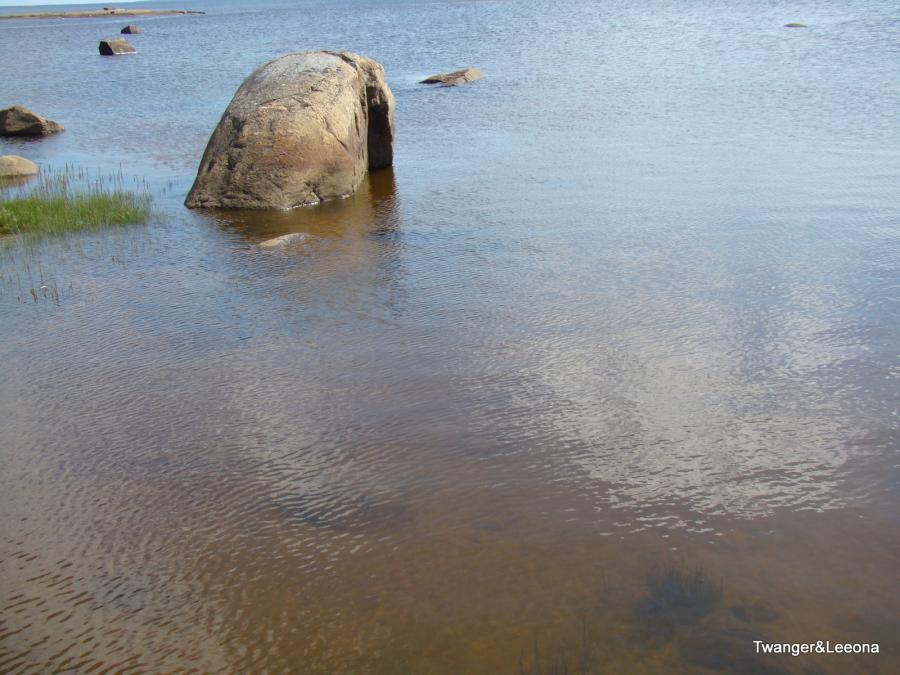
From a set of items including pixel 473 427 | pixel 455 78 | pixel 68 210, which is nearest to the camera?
pixel 473 427

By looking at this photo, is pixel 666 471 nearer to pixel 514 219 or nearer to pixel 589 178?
pixel 514 219

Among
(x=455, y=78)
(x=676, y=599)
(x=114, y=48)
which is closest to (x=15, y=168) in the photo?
(x=455, y=78)

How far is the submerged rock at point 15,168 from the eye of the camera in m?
13.3

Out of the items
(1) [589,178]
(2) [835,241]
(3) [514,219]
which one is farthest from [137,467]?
(1) [589,178]

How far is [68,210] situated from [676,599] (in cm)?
923

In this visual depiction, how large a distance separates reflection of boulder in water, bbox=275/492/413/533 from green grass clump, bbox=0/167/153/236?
22.6ft

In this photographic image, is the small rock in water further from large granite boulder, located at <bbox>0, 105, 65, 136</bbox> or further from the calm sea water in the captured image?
large granite boulder, located at <bbox>0, 105, 65, 136</bbox>

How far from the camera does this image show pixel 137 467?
4.92m

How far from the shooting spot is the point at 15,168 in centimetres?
1338

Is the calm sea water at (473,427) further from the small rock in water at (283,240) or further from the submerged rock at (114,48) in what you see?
the submerged rock at (114,48)

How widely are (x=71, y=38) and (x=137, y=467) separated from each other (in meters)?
56.3

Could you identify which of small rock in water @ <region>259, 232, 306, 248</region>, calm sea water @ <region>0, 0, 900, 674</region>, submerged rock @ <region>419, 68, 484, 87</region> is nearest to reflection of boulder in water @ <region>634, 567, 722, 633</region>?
calm sea water @ <region>0, 0, 900, 674</region>

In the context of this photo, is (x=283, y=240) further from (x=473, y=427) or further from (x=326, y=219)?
(x=473, y=427)

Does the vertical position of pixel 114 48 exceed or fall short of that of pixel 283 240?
it exceeds it
